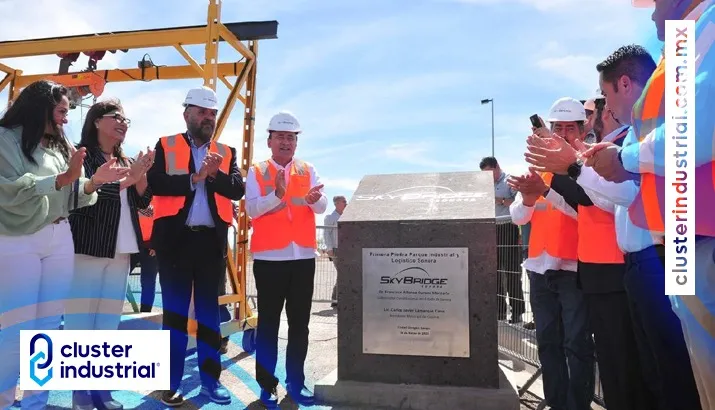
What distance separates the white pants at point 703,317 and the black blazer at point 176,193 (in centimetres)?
319

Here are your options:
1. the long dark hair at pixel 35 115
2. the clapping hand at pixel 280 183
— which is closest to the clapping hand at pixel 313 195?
the clapping hand at pixel 280 183

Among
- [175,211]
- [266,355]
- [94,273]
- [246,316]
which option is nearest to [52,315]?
[94,273]

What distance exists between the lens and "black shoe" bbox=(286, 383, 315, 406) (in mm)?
4055

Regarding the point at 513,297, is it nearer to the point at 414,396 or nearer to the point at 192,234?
the point at 414,396

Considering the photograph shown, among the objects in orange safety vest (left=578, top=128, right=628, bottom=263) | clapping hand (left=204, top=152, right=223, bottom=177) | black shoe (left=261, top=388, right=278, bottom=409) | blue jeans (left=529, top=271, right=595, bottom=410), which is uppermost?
clapping hand (left=204, top=152, right=223, bottom=177)

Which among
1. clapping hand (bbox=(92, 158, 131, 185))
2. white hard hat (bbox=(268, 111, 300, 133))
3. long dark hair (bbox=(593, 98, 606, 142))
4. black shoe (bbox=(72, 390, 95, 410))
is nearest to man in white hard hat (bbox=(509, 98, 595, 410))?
long dark hair (bbox=(593, 98, 606, 142))

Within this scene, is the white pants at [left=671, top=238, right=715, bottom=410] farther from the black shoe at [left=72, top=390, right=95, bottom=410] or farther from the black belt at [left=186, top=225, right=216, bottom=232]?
the black shoe at [left=72, top=390, right=95, bottom=410]

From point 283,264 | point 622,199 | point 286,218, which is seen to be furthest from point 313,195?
point 622,199

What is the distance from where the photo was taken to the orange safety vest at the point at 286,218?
4.15 meters

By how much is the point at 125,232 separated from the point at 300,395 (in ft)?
5.93

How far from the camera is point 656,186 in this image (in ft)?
6.95

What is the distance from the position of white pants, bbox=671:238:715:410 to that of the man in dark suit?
3.17 meters

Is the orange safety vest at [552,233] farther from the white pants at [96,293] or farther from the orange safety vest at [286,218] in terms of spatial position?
the white pants at [96,293]

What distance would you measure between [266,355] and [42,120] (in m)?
2.26
